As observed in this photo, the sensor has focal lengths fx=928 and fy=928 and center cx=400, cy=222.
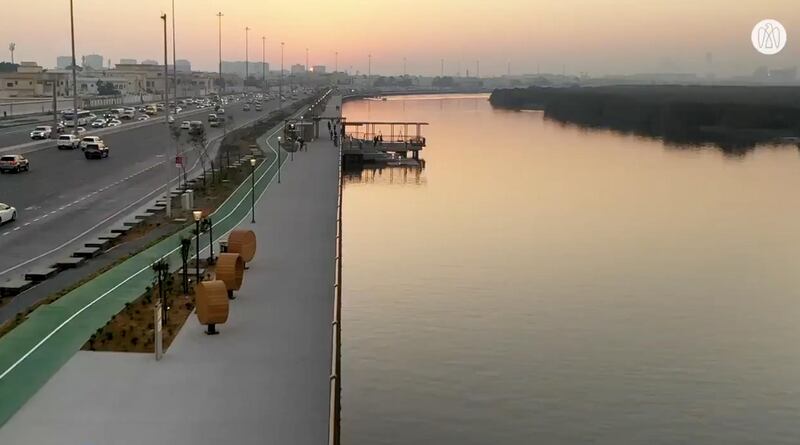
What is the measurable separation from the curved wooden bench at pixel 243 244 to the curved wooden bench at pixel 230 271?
1912 mm

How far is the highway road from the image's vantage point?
22.7 meters

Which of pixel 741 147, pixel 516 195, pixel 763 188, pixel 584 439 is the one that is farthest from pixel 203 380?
pixel 741 147

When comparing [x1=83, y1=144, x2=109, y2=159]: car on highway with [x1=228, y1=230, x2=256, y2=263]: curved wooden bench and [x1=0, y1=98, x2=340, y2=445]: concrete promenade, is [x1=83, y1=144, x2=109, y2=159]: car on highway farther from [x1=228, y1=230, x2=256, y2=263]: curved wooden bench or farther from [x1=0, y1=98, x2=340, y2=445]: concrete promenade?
[x1=0, y1=98, x2=340, y2=445]: concrete promenade

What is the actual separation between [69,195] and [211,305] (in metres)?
19.0

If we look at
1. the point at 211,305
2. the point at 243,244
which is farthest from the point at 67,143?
the point at 211,305

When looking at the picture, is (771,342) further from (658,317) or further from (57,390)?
(57,390)

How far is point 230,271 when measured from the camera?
17141 mm

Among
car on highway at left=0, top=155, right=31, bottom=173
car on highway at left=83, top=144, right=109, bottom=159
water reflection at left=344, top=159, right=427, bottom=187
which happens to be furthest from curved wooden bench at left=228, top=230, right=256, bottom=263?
water reflection at left=344, top=159, right=427, bottom=187

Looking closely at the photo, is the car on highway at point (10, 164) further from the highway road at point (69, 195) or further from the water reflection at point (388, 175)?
the water reflection at point (388, 175)

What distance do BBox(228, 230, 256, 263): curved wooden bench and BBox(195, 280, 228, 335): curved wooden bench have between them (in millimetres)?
4339

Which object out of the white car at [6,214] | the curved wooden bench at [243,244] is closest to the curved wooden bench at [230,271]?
the curved wooden bench at [243,244]

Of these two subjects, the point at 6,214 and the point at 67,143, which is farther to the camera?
the point at 67,143

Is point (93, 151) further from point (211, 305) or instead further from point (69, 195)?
point (211, 305)

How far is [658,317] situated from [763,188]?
87.4 ft
